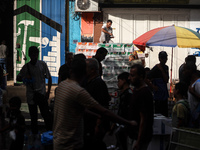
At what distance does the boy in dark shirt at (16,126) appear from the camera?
19.0ft

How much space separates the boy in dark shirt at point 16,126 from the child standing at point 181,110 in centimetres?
238

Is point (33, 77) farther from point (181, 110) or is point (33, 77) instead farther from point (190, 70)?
point (181, 110)

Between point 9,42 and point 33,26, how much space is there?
336 cm

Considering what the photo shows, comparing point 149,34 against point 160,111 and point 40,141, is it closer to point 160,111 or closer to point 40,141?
point 160,111

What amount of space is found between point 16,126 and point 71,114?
2156mm

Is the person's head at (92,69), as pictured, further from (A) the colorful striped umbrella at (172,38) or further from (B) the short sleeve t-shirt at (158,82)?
(A) the colorful striped umbrella at (172,38)

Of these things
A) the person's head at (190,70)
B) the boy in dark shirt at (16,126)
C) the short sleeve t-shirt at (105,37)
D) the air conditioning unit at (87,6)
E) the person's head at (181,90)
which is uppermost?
the air conditioning unit at (87,6)

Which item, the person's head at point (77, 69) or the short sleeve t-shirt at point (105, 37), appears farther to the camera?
the short sleeve t-shirt at point (105, 37)

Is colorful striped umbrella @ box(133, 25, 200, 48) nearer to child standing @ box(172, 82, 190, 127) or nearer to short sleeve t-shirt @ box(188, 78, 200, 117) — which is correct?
short sleeve t-shirt @ box(188, 78, 200, 117)

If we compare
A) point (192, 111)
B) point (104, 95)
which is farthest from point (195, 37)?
point (104, 95)

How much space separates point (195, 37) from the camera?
30.0ft

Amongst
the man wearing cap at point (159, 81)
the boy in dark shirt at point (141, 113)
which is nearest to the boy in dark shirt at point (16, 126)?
the boy in dark shirt at point (141, 113)

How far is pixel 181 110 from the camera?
18.7 ft

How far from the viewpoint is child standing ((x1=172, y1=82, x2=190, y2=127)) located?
571 cm
